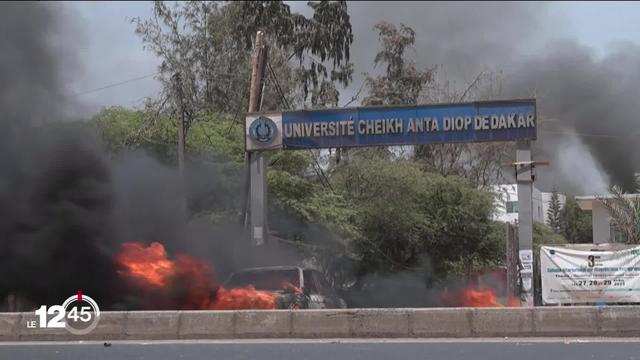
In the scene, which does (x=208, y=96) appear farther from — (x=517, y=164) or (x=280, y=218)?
(x=517, y=164)

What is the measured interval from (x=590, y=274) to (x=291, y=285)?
20.7ft

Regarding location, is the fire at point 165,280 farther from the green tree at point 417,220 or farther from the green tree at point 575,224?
the green tree at point 575,224

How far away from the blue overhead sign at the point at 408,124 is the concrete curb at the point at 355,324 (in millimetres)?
7391

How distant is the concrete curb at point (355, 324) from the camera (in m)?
11.6

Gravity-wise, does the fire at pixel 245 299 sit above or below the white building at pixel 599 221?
below

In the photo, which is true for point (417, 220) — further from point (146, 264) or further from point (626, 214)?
point (146, 264)

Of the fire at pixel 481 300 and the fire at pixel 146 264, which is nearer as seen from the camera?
the fire at pixel 146 264

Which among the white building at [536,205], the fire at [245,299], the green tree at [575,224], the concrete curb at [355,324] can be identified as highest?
the white building at [536,205]

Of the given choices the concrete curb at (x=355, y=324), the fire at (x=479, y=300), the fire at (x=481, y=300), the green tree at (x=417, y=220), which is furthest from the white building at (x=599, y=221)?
the concrete curb at (x=355, y=324)

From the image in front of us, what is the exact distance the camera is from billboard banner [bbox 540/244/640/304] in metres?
15.5

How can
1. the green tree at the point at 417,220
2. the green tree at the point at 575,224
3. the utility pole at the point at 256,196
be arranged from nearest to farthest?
the utility pole at the point at 256,196 < the green tree at the point at 417,220 < the green tree at the point at 575,224

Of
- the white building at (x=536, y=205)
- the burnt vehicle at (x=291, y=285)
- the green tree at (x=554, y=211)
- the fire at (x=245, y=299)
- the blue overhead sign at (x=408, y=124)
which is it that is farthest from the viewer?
the green tree at (x=554, y=211)

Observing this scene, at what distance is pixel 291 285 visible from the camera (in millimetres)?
14477
